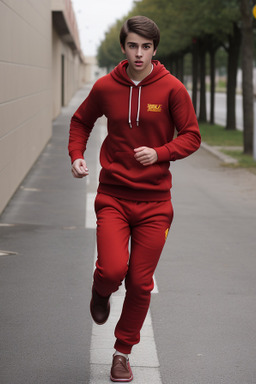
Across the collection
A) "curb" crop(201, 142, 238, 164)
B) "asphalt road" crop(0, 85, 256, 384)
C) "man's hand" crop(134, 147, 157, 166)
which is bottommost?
"curb" crop(201, 142, 238, 164)

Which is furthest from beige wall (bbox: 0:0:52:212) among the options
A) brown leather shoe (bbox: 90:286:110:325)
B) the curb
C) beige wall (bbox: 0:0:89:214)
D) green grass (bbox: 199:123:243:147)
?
green grass (bbox: 199:123:243:147)

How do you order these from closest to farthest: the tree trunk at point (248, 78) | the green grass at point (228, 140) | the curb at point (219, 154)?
the green grass at point (228, 140), the curb at point (219, 154), the tree trunk at point (248, 78)

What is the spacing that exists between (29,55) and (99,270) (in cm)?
1007

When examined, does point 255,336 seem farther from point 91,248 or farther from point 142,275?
point 91,248

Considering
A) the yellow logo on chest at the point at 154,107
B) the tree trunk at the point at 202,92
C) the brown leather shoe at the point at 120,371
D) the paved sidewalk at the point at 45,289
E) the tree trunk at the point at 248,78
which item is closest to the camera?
the yellow logo on chest at the point at 154,107

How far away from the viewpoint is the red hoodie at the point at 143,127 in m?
3.73

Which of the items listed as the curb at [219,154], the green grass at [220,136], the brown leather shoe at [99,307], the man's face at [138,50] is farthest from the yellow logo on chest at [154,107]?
the green grass at [220,136]

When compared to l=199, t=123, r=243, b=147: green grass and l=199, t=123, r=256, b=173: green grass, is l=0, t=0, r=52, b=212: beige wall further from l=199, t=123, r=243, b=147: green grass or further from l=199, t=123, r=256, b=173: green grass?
l=199, t=123, r=243, b=147: green grass

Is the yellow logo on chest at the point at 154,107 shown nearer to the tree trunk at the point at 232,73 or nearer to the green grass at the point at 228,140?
the green grass at the point at 228,140

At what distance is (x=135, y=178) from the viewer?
3.76m

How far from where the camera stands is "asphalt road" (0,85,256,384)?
13.6 feet

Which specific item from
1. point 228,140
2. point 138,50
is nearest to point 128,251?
point 138,50

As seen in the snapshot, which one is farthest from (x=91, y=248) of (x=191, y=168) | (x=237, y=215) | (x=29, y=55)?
(x=191, y=168)

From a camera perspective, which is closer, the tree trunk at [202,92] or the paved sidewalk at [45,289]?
the paved sidewalk at [45,289]
